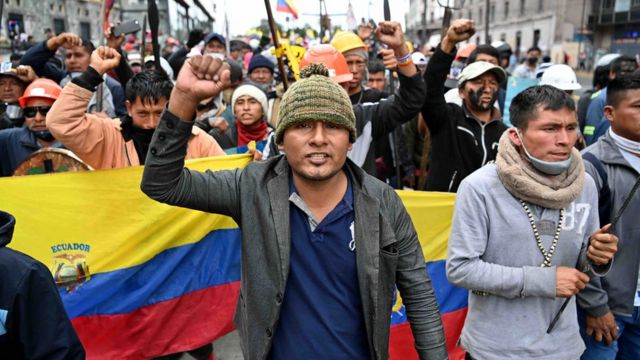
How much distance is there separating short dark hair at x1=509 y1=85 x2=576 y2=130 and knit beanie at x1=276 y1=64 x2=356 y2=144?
937 mm

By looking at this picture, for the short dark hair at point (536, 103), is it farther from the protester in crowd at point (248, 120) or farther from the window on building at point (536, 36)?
the window on building at point (536, 36)

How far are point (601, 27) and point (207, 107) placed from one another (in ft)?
175

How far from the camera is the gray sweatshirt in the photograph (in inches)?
88.8

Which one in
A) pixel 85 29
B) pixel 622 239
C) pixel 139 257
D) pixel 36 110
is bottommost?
pixel 139 257

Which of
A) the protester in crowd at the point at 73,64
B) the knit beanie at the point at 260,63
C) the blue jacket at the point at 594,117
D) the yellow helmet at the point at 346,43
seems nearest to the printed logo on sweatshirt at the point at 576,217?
the yellow helmet at the point at 346,43

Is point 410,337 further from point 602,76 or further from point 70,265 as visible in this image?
point 602,76

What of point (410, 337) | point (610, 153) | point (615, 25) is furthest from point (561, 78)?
point (615, 25)

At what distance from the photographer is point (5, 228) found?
1.67 metres

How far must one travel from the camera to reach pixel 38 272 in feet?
5.57

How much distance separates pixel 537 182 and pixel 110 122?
7.74 ft

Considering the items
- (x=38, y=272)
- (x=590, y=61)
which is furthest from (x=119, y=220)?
(x=590, y=61)

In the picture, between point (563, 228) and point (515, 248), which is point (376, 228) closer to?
point (515, 248)

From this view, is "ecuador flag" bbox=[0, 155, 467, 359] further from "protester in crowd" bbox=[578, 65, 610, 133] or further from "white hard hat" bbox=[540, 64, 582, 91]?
"white hard hat" bbox=[540, 64, 582, 91]

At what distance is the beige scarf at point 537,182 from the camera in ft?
7.28
